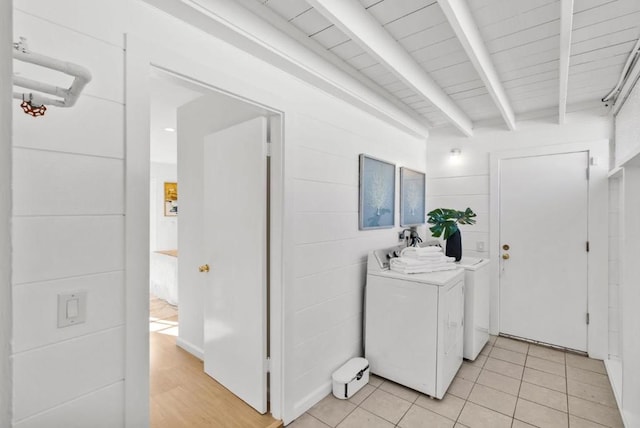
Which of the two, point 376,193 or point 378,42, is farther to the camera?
point 376,193

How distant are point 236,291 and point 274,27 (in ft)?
5.43

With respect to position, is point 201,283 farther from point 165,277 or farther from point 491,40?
point 491,40

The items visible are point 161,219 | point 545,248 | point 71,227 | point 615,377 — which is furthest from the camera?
point 161,219

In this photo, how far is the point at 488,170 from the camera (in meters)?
3.47

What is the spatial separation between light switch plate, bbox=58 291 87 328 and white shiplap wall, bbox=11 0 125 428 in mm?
19

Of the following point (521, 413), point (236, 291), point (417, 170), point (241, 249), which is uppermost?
point (417, 170)

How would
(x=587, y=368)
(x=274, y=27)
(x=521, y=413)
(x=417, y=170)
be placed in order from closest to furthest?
(x=274, y=27)
(x=521, y=413)
(x=587, y=368)
(x=417, y=170)

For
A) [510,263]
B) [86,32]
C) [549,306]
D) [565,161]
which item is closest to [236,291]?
[86,32]

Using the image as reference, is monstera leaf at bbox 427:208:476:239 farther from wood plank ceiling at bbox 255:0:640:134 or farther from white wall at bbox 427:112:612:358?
wood plank ceiling at bbox 255:0:640:134

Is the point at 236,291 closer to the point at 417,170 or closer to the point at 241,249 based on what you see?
the point at 241,249

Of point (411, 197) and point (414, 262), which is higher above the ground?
point (411, 197)

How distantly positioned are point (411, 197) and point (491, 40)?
70.2 inches

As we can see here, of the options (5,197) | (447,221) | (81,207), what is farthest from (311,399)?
(5,197)

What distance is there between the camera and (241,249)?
2191mm
